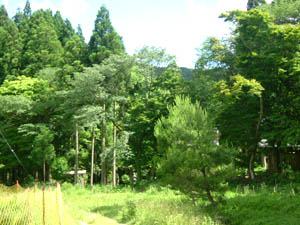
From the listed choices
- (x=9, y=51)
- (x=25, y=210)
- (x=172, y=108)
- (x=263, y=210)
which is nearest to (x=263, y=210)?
(x=263, y=210)

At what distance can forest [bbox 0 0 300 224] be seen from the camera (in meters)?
11.0

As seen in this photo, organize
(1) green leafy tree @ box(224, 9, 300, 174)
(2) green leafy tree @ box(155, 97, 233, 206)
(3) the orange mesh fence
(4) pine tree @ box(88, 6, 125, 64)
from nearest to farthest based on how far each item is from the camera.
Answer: (3) the orange mesh fence, (2) green leafy tree @ box(155, 97, 233, 206), (1) green leafy tree @ box(224, 9, 300, 174), (4) pine tree @ box(88, 6, 125, 64)

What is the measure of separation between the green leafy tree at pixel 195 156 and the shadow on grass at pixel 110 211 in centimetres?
277

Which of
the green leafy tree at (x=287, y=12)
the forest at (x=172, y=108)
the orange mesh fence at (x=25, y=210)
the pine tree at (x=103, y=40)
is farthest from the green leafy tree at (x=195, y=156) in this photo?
the pine tree at (x=103, y=40)

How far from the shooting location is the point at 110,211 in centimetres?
1302

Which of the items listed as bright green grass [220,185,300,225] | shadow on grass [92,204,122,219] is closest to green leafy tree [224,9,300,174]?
bright green grass [220,185,300,225]

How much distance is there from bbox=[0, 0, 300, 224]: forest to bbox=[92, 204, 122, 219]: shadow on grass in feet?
7.29

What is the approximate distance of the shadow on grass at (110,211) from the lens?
12214 millimetres

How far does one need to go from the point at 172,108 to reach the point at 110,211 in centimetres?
496

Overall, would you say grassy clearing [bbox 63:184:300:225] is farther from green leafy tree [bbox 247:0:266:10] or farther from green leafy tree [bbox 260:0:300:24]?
green leafy tree [bbox 247:0:266:10]

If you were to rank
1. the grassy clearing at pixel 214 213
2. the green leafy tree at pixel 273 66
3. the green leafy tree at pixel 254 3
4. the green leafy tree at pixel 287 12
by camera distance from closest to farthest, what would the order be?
1. the grassy clearing at pixel 214 213
2. the green leafy tree at pixel 273 66
3. the green leafy tree at pixel 287 12
4. the green leafy tree at pixel 254 3

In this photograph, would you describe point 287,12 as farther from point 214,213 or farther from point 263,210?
point 214,213

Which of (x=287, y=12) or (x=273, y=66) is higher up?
(x=287, y=12)

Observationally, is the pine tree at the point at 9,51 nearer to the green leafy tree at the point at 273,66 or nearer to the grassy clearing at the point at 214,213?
the green leafy tree at the point at 273,66
